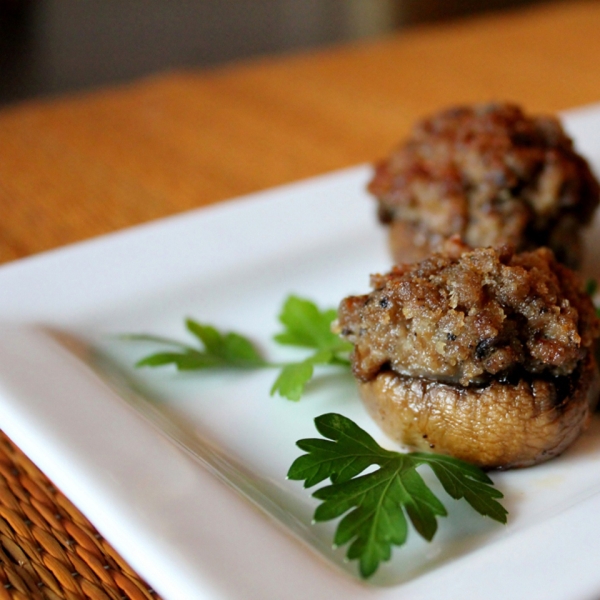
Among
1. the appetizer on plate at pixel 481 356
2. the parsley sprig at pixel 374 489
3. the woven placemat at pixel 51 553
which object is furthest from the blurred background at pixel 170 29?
the parsley sprig at pixel 374 489

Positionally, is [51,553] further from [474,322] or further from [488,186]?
[488,186]

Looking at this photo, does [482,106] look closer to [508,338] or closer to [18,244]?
[508,338]

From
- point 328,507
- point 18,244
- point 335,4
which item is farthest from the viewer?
point 335,4

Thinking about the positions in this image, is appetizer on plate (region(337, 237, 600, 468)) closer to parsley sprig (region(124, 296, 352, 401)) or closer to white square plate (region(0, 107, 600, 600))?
white square plate (region(0, 107, 600, 600))

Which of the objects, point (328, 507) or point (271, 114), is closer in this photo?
point (328, 507)

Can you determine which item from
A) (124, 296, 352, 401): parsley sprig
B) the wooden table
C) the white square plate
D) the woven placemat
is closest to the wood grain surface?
the wooden table

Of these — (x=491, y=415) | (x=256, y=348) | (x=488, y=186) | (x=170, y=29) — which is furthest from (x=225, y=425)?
(x=170, y=29)

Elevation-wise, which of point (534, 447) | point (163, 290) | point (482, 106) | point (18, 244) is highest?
point (482, 106)

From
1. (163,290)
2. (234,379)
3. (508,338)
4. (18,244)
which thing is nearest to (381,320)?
(508,338)
